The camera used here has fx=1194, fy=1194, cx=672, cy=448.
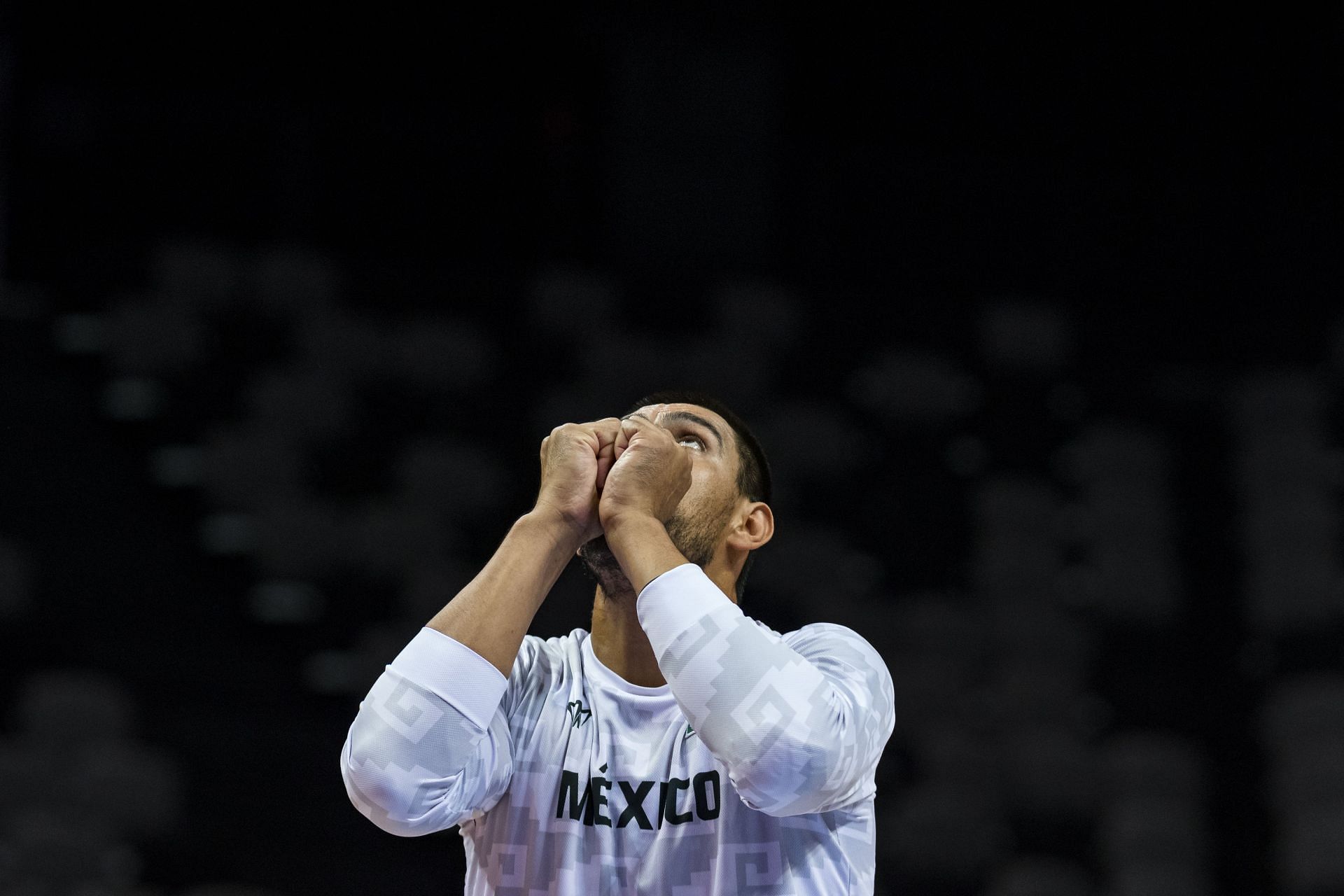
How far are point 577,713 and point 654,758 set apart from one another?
11 centimetres

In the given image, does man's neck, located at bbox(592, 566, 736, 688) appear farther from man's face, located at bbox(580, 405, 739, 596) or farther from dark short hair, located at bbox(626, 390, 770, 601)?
dark short hair, located at bbox(626, 390, 770, 601)

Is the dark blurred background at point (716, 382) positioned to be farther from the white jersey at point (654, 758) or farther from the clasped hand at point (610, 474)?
the clasped hand at point (610, 474)

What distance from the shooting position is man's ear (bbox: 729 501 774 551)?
61.4 inches

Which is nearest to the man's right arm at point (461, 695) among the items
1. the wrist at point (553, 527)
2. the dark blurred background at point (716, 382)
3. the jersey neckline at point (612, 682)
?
the wrist at point (553, 527)

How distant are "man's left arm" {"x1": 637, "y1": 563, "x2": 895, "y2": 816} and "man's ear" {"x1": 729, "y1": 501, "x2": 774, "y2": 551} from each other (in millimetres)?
334

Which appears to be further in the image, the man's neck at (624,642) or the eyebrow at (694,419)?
the eyebrow at (694,419)

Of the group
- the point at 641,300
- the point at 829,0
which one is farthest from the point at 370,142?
the point at 829,0

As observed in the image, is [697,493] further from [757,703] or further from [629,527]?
[757,703]

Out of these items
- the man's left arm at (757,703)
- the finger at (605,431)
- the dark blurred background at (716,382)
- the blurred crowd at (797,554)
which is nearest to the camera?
the man's left arm at (757,703)

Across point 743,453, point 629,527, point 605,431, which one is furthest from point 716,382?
point 629,527

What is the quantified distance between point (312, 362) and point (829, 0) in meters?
2.35

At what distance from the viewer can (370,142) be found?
4.01 metres

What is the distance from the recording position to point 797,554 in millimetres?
3773

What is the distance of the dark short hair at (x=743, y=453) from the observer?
1.61 metres
